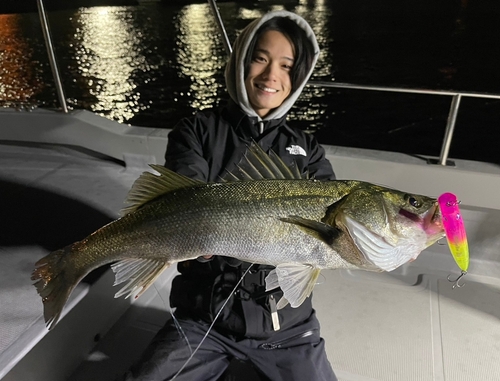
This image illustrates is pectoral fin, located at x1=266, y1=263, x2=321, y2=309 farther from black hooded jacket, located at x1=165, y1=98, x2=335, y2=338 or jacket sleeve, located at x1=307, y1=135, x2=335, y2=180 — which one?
jacket sleeve, located at x1=307, y1=135, x2=335, y2=180

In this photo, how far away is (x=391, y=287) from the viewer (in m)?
3.03

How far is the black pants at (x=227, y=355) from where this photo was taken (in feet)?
6.51

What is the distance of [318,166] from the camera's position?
2324 millimetres

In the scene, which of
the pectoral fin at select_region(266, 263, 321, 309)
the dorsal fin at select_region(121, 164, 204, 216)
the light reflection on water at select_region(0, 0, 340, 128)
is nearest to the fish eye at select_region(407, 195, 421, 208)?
the pectoral fin at select_region(266, 263, 321, 309)

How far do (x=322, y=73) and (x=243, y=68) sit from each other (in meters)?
14.2

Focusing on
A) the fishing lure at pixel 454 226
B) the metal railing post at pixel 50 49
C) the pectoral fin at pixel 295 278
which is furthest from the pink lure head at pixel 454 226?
the metal railing post at pixel 50 49

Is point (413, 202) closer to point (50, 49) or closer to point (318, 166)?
point (318, 166)

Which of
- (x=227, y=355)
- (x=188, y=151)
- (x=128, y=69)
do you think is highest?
(x=188, y=151)

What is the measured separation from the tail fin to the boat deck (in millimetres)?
398

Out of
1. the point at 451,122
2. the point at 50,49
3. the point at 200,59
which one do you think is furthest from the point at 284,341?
the point at 200,59

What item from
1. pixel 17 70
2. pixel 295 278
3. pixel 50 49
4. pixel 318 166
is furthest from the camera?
pixel 17 70

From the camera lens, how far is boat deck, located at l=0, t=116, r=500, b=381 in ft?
7.43

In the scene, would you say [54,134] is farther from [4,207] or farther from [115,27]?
[115,27]

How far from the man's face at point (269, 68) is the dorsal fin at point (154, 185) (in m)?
0.78
